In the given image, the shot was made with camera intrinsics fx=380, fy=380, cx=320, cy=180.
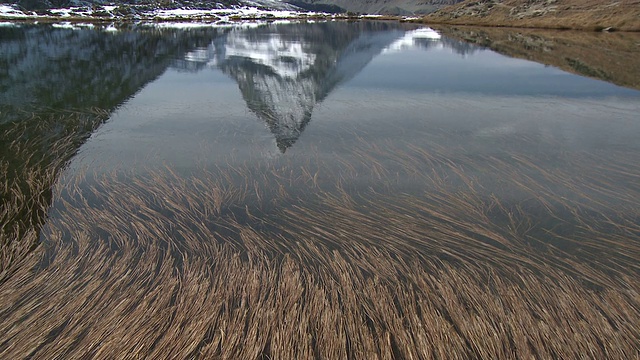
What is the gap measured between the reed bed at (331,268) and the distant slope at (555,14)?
7023cm

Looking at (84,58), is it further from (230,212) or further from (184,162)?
(230,212)

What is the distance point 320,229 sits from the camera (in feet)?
24.5

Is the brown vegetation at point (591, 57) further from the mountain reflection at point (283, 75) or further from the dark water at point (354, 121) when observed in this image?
the mountain reflection at point (283, 75)

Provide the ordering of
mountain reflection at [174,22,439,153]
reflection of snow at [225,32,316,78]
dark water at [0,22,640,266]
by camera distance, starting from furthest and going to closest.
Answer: reflection of snow at [225,32,316,78], mountain reflection at [174,22,439,153], dark water at [0,22,640,266]

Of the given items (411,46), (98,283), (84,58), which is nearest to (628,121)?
(98,283)

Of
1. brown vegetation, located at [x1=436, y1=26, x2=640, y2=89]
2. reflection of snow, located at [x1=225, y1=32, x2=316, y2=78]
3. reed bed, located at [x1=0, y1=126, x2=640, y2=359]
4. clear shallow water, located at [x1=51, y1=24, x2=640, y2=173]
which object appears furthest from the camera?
reflection of snow, located at [x1=225, y1=32, x2=316, y2=78]

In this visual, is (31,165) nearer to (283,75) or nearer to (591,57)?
(283,75)

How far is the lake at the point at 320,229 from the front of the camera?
4969mm

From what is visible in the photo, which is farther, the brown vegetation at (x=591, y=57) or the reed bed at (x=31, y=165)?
the brown vegetation at (x=591, y=57)

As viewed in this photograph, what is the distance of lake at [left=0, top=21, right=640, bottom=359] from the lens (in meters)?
4.97

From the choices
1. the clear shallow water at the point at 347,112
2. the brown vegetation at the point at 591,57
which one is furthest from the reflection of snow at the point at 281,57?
the brown vegetation at the point at 591,57

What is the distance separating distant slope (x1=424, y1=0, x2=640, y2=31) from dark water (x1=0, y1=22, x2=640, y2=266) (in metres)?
49.1

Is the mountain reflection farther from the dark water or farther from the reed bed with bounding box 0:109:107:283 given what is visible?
the reed bed with bounding box 0:109:107:283

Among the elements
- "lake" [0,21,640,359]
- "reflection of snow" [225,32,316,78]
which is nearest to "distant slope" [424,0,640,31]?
"reflection of snow" [225,32,316,78]
